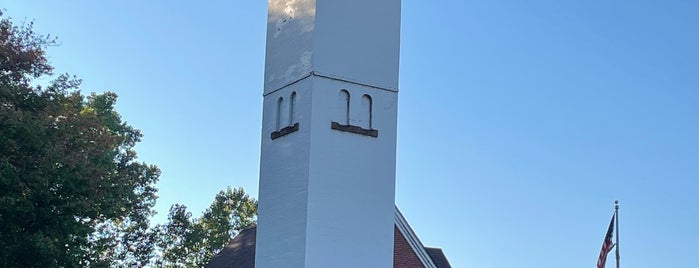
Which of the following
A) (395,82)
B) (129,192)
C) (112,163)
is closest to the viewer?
(395,82)

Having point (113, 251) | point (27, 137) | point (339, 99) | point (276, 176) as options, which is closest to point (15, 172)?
point (27, 137)

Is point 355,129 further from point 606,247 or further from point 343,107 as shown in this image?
point 606,247

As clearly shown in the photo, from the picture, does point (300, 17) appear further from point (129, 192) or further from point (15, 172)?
point (129, 192)

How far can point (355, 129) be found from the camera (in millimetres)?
18250

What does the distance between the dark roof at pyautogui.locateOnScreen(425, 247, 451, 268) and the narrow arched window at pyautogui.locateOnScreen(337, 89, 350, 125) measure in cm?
1297

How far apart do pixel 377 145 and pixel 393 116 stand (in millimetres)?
703

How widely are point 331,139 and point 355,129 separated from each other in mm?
558

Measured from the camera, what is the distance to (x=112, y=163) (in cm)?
3316

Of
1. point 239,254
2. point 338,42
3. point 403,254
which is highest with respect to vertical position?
point 338,42

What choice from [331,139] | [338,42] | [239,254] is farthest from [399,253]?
[338,42]

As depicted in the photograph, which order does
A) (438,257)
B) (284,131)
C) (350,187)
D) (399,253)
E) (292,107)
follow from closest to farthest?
(350,187)
(284,131)
(292,107)
(399,253)
(438,257)

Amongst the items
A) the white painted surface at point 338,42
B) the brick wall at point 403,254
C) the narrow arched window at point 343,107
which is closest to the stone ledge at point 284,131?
the narrow arched window at point 343,107

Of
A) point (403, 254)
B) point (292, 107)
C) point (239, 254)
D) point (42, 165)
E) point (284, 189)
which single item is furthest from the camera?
point (239, 254)

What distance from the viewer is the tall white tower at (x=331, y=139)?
1762 centimetres
